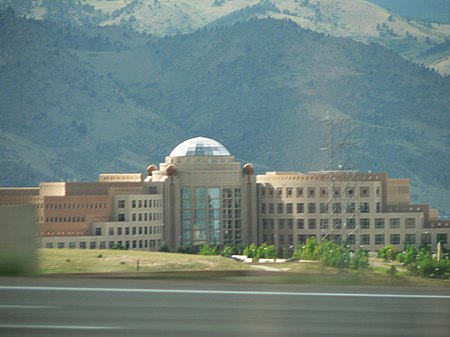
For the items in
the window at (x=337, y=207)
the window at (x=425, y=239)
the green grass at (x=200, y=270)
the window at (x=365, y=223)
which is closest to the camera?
the green grass at (x=200, y=270)

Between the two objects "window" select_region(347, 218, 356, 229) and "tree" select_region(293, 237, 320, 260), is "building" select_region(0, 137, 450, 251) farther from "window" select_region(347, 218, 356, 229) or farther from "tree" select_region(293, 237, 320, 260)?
"tree" select_region(293, 237, 320, 260)

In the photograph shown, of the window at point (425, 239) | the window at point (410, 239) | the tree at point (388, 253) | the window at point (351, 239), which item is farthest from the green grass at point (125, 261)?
the window at point (425, 239)

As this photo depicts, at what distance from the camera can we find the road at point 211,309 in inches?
479

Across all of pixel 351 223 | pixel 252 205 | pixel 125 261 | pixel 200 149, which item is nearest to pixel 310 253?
pixel 125 261

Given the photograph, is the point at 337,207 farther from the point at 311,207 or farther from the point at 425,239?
the point at 425,239

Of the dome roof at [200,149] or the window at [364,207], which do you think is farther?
the dome roof at [200,149]

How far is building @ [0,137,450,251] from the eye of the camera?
119 meters

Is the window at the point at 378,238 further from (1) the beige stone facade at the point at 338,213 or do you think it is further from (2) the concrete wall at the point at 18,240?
(2) the concrete wall at the point at 18,240

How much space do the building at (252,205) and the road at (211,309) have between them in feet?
337

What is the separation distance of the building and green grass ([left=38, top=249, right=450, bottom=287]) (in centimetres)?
2457

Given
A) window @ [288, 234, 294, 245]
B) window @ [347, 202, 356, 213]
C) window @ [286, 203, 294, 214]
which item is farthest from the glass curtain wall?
window @ [347, 202, 356, 213]

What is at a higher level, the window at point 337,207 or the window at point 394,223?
the window at point 337,207

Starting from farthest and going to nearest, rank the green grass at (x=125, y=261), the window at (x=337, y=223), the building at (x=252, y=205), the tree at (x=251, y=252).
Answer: the window at (x=337, y=223) < the building at (x=252, y=205) < the tree at (x=251, y=252) < the green grass at (x=125, y=261)

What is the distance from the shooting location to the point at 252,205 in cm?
12150
